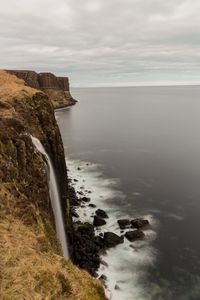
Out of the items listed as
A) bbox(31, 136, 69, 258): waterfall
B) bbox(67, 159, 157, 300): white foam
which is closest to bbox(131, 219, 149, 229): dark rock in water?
bbox(67, 159, 157, 300): white foam

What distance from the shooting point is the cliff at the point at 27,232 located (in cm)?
1286

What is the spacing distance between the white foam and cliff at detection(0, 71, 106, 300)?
7.20 metres

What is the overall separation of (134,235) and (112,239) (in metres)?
3.44

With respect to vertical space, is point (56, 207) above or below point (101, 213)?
above

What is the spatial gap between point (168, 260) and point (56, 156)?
1900 centimetres

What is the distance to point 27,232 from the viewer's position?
17.3 meters

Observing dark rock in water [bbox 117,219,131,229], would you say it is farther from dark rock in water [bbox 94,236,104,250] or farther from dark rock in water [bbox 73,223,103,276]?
dark rock in water [bbox 94,236,104,250]

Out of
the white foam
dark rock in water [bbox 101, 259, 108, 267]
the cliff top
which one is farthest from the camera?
the cliff top

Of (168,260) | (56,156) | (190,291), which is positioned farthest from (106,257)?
(56,156)

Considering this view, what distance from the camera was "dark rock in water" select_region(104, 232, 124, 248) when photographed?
41.9 meters

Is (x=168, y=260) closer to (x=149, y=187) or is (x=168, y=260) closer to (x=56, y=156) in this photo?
(x=56, y=156)

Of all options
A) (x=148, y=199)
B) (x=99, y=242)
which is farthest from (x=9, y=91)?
(x=148, y=199)

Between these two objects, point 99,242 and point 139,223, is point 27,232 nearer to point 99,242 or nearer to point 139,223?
point 99,242

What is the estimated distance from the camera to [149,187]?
212 ft
